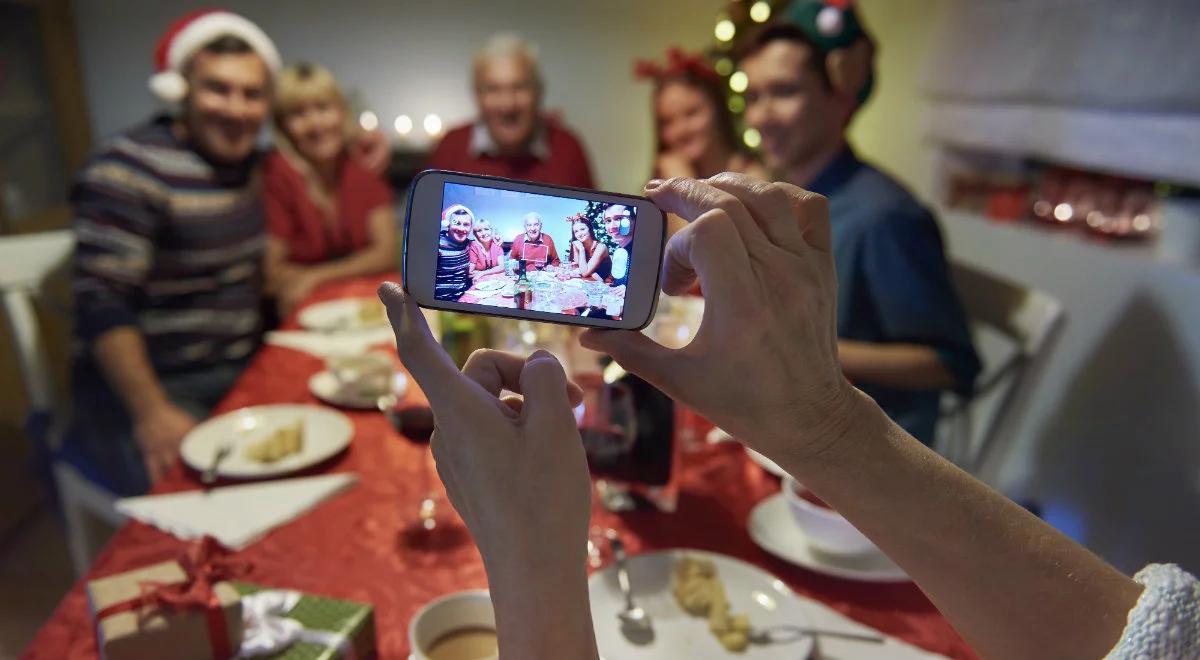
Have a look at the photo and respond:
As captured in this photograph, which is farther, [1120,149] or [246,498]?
[1120,149]

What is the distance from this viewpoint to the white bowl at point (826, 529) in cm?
85

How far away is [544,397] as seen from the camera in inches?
19.9

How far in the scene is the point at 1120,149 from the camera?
6.00 ft

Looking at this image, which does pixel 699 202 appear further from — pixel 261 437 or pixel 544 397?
pixel 261 437

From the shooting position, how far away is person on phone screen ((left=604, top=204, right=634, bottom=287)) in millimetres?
607

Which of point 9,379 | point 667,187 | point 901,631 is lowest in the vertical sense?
point 9,379

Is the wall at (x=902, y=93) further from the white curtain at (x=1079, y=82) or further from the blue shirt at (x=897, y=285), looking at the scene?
the blue shirt at (x=897, y=285)

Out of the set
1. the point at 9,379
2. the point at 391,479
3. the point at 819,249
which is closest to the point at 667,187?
the point at 819,249

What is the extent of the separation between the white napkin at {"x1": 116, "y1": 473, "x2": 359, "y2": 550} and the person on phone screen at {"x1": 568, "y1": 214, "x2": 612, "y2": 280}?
0.59m

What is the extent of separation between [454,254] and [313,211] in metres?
2.33

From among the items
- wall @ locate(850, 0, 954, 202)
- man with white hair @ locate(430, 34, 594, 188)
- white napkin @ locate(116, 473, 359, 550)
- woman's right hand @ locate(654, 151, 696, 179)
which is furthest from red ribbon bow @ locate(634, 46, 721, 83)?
white napkin @ locate(116, 473, 359, 550)

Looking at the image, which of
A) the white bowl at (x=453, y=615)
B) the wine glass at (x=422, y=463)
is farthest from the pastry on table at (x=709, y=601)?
the wine glass at (x=422, y=463)

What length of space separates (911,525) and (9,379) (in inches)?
132

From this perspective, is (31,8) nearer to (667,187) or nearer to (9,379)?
(9,379)
